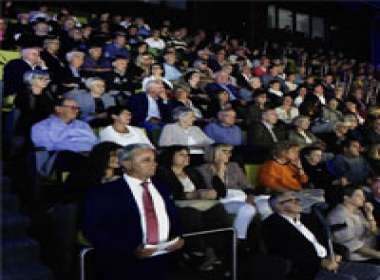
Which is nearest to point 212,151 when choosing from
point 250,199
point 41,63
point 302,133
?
point 250,199

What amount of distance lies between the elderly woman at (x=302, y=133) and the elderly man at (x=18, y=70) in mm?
3139

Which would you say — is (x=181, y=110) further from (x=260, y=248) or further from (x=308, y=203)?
(x=260, y=248)

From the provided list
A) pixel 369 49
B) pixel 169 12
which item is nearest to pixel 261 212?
pixel 169 12

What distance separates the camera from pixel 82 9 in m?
13.5

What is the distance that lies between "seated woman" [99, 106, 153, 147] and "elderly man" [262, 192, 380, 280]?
155 centimetres

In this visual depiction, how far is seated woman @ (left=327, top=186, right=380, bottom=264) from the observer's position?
16.1 ft

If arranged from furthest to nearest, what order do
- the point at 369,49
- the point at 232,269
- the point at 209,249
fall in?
the point at 369,49 → the point at 209,249 → the point at 232,269

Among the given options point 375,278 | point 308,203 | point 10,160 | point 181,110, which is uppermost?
point 181,110

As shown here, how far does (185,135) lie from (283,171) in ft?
3.42

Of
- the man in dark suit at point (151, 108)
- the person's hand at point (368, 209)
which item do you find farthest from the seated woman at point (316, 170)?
the man in dark suit at point (151, 108)

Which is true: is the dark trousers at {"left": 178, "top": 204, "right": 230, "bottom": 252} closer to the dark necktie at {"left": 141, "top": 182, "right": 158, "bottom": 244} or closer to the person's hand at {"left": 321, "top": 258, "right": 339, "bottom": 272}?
the person's hand at {"left": 321, "top": 258, "right": 339, "bottom": 272}

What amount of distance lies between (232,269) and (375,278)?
1.15 m

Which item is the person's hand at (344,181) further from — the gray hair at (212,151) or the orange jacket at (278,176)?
the gray hair at (212,151)

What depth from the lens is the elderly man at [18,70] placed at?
5.85m
